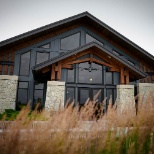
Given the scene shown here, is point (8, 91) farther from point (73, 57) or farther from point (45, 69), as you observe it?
point (73, 57)

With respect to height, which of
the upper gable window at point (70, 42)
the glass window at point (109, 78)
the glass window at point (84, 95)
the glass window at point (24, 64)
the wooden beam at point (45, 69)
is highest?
the upper gable window at point (70, 42)

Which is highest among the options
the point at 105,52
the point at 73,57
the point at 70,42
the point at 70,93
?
the point at 70,42

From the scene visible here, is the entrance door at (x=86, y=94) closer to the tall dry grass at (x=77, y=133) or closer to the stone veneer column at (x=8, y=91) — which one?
the stone veneer column at (x=8, y=91)

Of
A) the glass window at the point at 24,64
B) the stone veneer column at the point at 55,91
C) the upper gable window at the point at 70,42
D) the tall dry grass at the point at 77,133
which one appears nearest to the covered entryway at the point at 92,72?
the stone veneer column at the point at 55,91

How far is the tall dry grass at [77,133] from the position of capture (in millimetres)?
2092

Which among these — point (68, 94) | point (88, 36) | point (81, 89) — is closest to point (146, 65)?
point (88, 36)

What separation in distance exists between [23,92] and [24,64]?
7.40 feet

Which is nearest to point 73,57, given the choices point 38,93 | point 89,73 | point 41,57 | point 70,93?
point 89,73

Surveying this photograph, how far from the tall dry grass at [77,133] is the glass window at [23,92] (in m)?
11.6

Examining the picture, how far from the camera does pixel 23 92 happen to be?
1476cm

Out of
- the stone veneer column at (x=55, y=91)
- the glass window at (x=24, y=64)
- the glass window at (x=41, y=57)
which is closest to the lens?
the stone veneer column at (x=55, y=91)

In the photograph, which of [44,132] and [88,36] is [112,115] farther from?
[88,36]

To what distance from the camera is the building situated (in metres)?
13.1

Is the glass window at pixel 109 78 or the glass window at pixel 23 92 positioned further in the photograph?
the glass window at pixel 23 92
